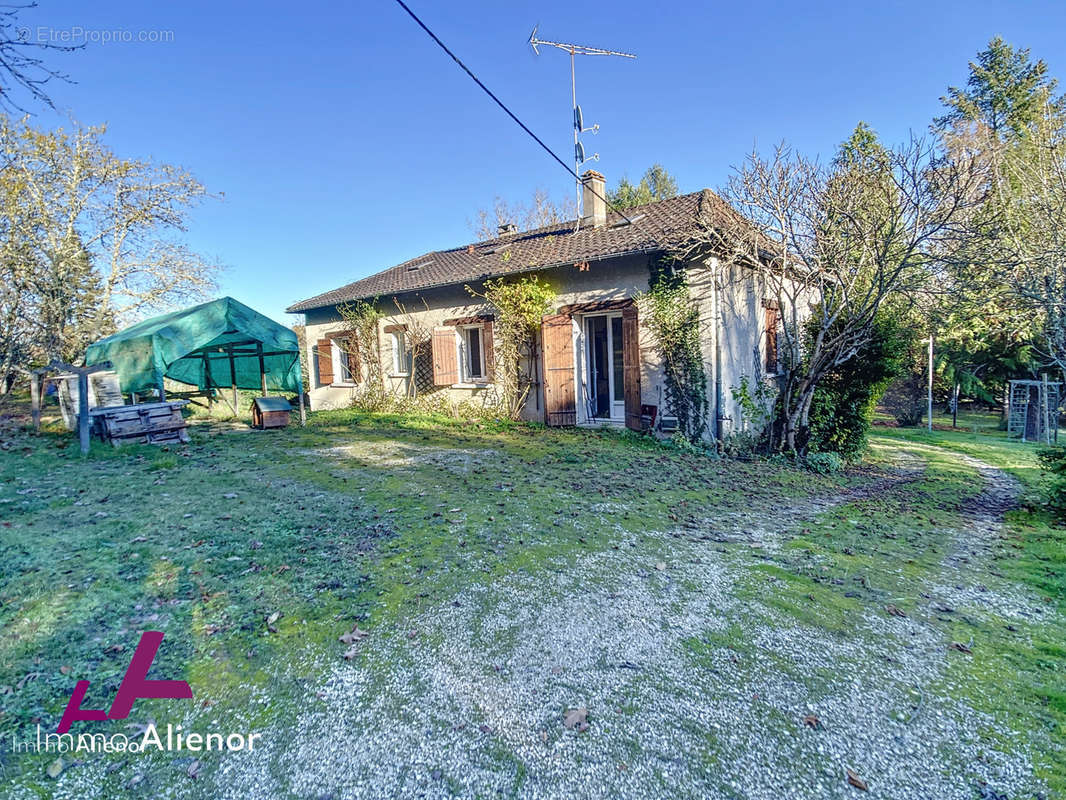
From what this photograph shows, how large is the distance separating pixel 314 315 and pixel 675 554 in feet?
47.2

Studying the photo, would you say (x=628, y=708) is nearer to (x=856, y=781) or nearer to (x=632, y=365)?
(x=856, y=781)

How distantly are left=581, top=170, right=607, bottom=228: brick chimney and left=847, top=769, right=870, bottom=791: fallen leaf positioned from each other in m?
10.8

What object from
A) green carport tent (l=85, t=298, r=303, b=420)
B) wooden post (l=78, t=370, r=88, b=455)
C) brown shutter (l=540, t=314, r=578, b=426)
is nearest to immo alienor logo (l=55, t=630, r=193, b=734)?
wooden post (l=78, t=370, r=88, b=455)

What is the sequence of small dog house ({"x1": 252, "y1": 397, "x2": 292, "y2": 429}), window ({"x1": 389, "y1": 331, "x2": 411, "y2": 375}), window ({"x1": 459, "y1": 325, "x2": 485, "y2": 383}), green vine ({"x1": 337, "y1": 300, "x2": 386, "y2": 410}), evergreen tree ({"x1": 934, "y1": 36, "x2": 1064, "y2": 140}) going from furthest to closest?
evergreen tree ({"x1": 934, "y1": 36, "x2": 1064, "y2": 140})
green vine ({"x1": 337, "y1": 300, "x2": 386, "y2": 410})
window ({"x1": 389, "y1": 331, "x2": 411, "y2": 375})
window ({"x1": 459, "y1": 325, "x2": 485, "y2": 383})
small dog house ({"x1": 252, "y1": 397, "x2": 292, "y2": 429})

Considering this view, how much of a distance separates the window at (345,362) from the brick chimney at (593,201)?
7265mm

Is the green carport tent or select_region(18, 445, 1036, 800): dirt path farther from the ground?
the green carport tent

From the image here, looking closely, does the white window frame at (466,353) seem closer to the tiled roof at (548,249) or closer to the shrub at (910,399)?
the tiled roof at (548,249)

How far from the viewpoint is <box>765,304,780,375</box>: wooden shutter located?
35.2 feet

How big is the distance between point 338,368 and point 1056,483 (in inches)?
597

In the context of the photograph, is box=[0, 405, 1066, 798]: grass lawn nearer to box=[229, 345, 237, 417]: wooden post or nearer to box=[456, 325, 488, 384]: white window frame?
box=[456, 325, 488, 384]: white window frame

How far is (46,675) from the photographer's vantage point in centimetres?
238

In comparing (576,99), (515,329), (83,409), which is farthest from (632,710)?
(576,99)

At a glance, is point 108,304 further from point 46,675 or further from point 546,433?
point 46,675

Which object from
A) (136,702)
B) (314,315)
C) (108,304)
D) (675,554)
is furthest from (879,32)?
(108,304)
